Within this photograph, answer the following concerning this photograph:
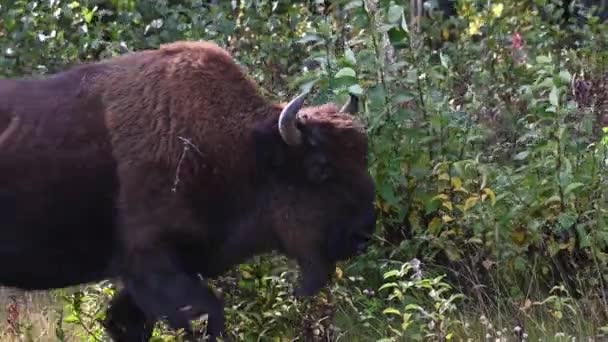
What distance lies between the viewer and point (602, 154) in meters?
7.07

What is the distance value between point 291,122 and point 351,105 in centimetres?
51

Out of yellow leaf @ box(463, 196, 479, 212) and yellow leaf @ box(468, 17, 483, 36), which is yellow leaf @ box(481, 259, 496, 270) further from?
yellow leaf @ box(468, 17, 483, 36)

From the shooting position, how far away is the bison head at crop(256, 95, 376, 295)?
6473mm

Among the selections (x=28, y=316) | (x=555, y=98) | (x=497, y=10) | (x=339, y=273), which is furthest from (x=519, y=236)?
(x=497, y=10)

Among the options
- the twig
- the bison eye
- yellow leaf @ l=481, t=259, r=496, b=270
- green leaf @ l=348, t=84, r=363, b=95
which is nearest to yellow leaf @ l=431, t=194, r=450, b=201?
yellow leaf @ l=481, t=259, r=496, b=270

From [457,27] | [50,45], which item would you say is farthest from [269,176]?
[457,27]

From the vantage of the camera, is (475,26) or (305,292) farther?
(475,26)

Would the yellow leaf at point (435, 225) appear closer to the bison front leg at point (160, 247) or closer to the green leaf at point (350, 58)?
the green leaf at point (350, 58)

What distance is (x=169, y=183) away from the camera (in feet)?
20.5

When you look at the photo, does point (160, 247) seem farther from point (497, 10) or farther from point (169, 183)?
point (497, 10)

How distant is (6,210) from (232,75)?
1280 millimetres

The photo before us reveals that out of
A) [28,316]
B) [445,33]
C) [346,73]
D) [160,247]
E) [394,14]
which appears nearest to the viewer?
[160,247]

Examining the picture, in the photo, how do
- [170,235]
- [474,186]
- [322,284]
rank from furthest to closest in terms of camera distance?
[474,186]
[322,284]
[170,235]

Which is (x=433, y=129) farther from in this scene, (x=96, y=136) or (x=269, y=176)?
(x=96, y=136)
